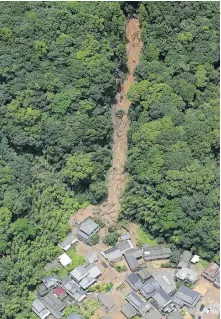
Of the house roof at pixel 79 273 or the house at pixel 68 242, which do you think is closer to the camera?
the house roof at pixel 79 273

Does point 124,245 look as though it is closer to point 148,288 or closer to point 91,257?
point 91,257

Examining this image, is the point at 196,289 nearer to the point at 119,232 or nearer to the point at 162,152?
the point at 119,232

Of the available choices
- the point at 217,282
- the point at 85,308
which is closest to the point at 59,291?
the point at 85,308

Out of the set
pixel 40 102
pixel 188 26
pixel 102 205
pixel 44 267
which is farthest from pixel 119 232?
pixel 188 26

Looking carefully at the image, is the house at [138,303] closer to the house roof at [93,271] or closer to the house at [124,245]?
the house roof at [93,271]

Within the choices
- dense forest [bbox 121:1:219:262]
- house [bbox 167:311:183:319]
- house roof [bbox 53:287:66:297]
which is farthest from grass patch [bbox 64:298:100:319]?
dense forest [bbox 121:1:219:262]

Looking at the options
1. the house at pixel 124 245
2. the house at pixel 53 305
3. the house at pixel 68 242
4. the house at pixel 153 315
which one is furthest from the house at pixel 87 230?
the house at pixel 153 315

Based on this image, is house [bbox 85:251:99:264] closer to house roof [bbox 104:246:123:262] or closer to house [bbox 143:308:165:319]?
house roof [bbox 104:246:123:262]

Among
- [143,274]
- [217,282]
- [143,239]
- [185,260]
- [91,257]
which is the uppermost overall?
[143,239]
